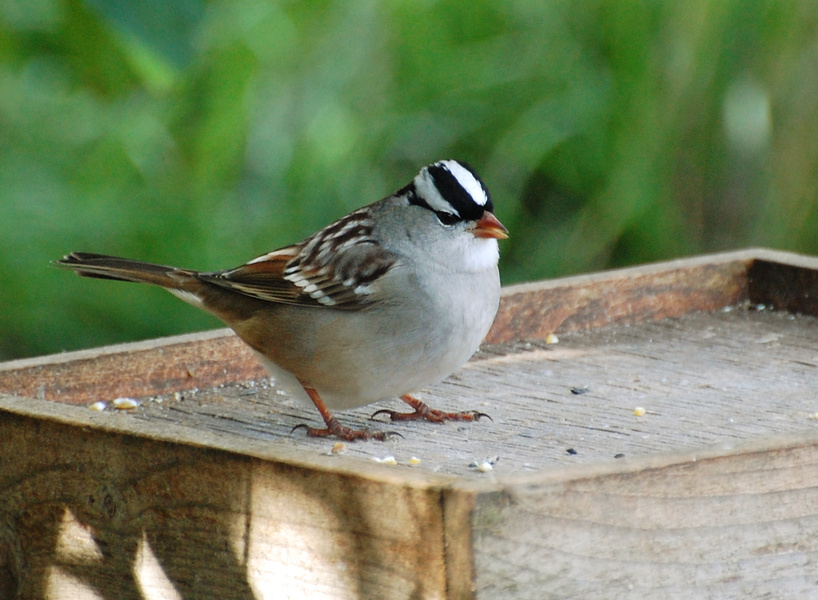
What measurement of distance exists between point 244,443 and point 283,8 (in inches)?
146

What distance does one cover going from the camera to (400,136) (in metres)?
5.72

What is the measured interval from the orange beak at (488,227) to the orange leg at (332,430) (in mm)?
575

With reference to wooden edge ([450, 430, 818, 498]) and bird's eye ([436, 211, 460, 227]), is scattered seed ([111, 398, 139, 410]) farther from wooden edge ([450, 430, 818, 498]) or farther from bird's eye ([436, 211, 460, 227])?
wooden edge ([450, 430, 818, 498])

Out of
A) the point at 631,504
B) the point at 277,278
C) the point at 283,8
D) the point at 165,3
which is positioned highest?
the point at 283,8

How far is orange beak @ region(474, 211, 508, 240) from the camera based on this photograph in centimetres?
320

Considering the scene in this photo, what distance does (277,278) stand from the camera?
10.5ft

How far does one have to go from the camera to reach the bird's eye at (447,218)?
3.25 metres

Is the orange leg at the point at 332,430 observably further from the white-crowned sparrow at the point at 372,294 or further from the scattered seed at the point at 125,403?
the scattered seed at the point at 125,403

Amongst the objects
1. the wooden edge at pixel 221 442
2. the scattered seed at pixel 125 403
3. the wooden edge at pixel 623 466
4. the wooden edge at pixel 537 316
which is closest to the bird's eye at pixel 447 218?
the wooden edge at pixel 537 316

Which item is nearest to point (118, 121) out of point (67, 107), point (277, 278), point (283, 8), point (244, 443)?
point (67, 107)

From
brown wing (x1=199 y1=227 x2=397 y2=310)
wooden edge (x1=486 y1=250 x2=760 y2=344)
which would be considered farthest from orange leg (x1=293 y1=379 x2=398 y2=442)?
wooden edge (x1=486 y1=250 x2=760 y2=344)

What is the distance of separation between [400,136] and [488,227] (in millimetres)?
→ 2558

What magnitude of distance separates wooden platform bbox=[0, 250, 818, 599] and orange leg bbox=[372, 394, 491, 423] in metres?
0.04

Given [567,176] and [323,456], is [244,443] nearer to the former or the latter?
[323,456]
